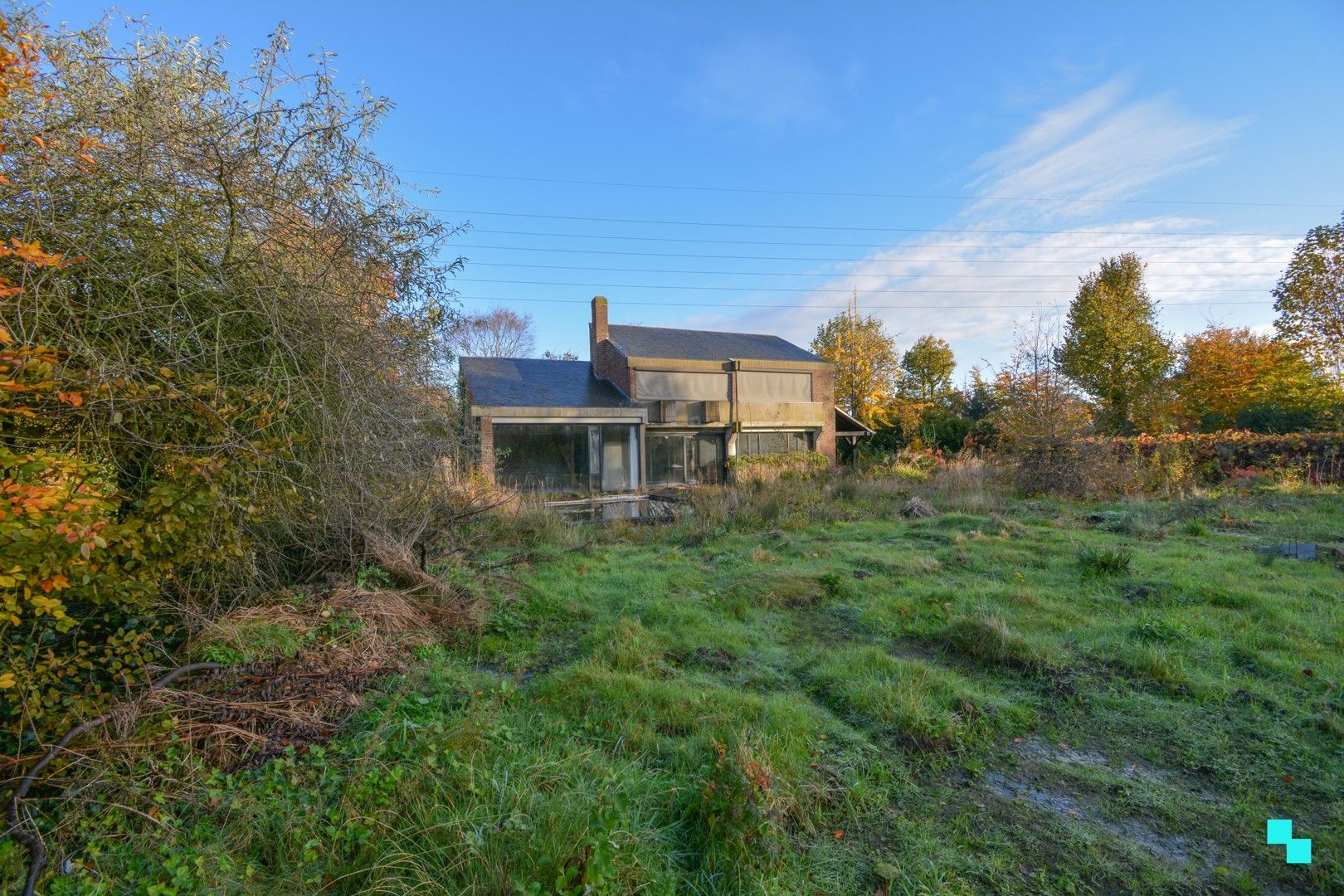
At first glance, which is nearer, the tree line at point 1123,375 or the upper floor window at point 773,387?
the tree line at point 1123,375

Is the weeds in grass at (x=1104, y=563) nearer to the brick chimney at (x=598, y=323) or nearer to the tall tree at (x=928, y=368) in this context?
the brick chimney at (x=598, y=323)

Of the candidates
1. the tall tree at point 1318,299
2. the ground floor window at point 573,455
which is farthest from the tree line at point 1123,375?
the ground floor window at point 573,455

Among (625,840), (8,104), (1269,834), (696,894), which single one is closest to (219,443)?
(8,104)

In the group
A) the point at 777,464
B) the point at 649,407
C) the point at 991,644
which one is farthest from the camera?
the point at 777,464

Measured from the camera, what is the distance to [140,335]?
3238 mm

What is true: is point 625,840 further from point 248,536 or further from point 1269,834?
point 248,536

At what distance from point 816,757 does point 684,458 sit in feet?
61.1

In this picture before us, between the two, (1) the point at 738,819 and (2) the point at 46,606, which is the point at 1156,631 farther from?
(2) the point at 46,606

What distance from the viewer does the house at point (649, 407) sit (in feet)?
58.9

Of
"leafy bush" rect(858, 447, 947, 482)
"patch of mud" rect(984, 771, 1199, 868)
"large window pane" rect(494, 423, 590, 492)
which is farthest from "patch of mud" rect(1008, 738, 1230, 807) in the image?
"large window pane" rect(494, 423, 590, 492)

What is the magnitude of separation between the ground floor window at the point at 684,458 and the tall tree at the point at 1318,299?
17002 mm

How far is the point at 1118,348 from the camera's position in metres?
23.7

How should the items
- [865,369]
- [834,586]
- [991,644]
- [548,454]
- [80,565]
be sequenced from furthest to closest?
[865,369] → [548,454] → [834,586] → [991,644] → [80,565]

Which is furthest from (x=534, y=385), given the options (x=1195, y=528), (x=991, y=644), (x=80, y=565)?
(x=80, y=565)
